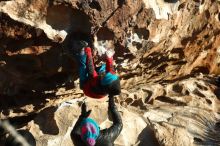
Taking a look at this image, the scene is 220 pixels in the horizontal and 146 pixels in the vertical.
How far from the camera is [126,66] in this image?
165 inches

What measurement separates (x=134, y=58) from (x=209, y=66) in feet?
5.21

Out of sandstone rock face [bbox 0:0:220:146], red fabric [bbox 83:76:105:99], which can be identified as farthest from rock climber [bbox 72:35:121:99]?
sandstone rock face [bbox 0:0:220:146]

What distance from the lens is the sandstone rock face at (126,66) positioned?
11.4 ft

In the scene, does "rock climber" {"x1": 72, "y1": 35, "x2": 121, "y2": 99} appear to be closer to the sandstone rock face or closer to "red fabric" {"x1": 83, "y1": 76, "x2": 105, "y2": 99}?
"red fabric" {"x1": 83, "y1": 76, "x2": 105, "y2": 99}

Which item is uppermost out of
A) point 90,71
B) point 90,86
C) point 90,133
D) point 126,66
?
point 126,66

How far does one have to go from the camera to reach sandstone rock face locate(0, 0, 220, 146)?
11.4 feet

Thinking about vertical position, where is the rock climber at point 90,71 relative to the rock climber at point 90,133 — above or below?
above

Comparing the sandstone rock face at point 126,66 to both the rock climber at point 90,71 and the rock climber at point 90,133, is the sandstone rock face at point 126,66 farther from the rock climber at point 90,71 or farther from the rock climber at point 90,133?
the rock climber at point 90,133

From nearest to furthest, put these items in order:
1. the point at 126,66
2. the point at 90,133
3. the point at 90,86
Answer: the point at 90,133 < the point at 90,86 < the point at 126,66

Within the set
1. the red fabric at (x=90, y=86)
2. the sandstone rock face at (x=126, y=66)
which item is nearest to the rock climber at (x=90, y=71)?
the red fabric at (x=90, y=86)

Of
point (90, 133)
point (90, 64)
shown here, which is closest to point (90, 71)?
point (90, 64)

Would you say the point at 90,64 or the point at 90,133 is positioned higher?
the point at 90,64

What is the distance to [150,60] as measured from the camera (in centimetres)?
445

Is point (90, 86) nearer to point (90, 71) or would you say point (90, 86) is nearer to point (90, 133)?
point (90, 71)
